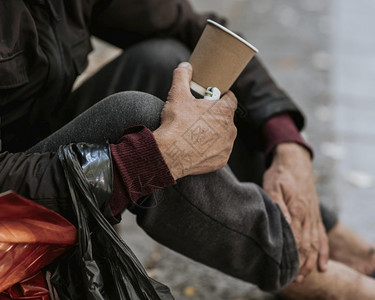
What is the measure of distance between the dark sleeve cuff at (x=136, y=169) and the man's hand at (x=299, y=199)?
1.83ft

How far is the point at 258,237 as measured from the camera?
5.22ft

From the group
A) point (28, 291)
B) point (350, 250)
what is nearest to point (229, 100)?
point (28, 291)

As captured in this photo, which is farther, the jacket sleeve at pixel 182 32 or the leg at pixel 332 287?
the jacket sleeve at pixel 182 32

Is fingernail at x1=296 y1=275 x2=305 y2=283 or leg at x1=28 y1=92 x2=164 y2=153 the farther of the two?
fingernail at x1=296 y1=275 x2=305 y2=283

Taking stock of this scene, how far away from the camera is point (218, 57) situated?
1.46 m

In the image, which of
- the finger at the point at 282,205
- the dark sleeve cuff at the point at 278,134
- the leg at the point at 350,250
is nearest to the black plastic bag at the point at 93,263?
the finger at the point at 282,205

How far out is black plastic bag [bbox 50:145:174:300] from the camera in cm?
125

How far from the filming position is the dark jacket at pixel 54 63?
51.3 inches

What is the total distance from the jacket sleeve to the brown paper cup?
1.62ft

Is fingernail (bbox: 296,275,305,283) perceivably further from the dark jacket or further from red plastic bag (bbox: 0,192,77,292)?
red plastic bag (bbox: 0,192,77,292)

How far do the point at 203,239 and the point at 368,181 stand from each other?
1.60 metres

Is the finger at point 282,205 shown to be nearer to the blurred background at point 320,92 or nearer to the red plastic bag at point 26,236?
the blurred background at point 320,92

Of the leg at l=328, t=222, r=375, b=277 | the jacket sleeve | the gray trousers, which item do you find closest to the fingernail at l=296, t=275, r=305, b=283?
the gray trousers

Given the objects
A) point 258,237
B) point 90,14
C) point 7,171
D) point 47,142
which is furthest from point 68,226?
point 90,14
